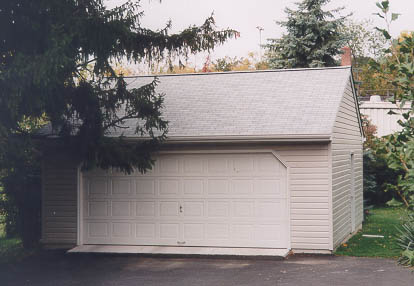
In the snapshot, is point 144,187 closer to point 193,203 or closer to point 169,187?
point 169,187

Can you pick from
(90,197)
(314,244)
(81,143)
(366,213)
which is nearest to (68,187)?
(90,197)

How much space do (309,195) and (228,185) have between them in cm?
185

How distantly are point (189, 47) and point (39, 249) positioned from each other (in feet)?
20.7

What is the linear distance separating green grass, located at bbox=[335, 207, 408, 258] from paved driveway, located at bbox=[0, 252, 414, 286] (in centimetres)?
67

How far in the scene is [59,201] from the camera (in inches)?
540

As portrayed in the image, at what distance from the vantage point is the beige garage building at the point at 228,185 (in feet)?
40.2

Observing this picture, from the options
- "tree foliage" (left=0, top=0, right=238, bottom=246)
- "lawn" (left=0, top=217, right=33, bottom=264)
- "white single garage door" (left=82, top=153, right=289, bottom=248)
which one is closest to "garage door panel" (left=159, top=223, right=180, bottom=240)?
"white single garage door" (left=82, top=153, right=289, bottom=248)

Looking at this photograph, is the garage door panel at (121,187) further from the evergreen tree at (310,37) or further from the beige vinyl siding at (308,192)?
Answer: the evergreen tree at (310,37)

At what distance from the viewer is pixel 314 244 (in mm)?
12172

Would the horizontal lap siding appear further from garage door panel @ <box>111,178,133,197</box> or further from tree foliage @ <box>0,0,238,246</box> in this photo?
garage door panel @ <box>111,178,133,197</box>

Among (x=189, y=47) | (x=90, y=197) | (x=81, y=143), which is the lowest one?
(x=90, y=197)

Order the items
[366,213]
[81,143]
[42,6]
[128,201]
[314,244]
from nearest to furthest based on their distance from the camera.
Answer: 1. [42,6]
2. [81,143]
3. [314,244]
4. [128,201]
5. [366,213]

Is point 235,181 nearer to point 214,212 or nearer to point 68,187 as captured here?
point 214,212

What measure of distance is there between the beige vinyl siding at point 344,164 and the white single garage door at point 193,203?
4.23 ft
